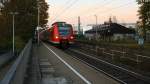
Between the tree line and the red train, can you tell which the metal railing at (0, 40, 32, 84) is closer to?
the red train

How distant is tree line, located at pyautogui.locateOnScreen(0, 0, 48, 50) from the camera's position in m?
62.6

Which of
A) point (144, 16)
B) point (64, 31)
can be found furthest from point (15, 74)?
point (144, 16)

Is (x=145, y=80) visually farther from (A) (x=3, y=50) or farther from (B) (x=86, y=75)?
(A) (x=3, y=50)

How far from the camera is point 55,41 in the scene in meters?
53.0

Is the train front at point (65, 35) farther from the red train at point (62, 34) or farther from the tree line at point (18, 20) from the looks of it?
the tree line at point (18, 20)

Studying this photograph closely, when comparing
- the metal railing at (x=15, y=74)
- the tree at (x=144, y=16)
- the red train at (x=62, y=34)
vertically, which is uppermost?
the tree at (x=144, y=16)

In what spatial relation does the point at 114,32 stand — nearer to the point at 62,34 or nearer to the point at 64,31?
the point at 64,31

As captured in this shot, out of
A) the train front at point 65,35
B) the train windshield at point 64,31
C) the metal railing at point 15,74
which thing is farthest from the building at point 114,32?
the metal railing at point 15,74

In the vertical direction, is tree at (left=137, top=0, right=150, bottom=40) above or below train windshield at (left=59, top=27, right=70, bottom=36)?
above

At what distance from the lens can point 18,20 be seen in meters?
68.9

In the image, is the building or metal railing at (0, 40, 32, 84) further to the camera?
the building

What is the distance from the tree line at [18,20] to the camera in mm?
62647

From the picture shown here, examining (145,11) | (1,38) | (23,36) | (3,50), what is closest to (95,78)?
(3,50)

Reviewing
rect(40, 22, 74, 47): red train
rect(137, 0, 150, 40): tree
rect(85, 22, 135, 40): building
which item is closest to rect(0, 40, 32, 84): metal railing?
rect(40, 22, 74, 47): red train
